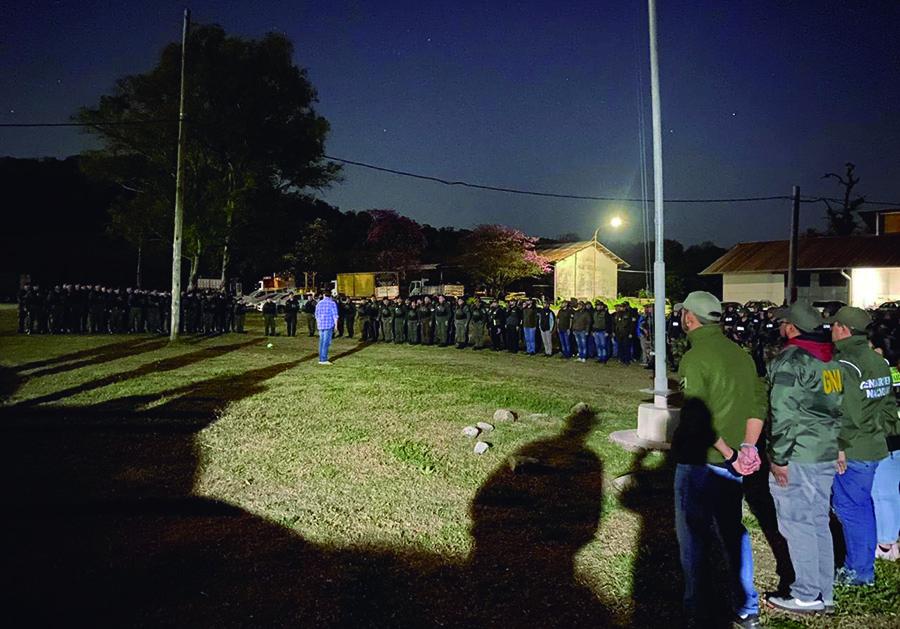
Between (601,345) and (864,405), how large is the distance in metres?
13.0

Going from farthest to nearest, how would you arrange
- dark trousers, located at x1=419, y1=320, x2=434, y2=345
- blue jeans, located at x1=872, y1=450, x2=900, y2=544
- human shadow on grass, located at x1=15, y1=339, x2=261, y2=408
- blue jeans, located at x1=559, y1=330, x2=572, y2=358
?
dark trousers, located at x1=419, y1=320, x2=434, y2=345, blue jeans, located at x1=559, y1=330, x2=572, y2=358, human shadow on grass, located at x1=15, y1=339, x2=261, y2=408, blue jeans, located at x1=872, y1=450, x2=900, y2=544

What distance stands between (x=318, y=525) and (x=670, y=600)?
→ 2962 mm

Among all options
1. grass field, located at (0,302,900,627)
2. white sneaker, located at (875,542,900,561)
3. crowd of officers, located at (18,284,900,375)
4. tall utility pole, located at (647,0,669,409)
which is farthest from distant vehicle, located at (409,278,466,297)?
white sneaker, located at (875,542,900,561)

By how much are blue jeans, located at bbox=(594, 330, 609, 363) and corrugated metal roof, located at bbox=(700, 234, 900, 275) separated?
2710 centimetres

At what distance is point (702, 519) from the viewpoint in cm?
352

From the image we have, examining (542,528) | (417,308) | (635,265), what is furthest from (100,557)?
(635,265)

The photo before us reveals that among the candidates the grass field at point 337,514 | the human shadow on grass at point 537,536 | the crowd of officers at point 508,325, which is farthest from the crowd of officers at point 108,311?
the human shadow on grass at point 537,536

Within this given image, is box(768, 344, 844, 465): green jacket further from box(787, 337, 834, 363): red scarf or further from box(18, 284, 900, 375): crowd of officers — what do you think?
box(18, 284, 900, 375): crowd of officers

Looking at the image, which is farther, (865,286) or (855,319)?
(865,286)

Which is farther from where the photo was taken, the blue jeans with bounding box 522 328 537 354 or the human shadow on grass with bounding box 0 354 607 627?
the blue jeans with bounding box 522 328 537 354

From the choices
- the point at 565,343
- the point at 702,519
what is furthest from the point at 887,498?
the point at 565,343

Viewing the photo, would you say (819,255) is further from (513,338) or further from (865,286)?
(513,338)

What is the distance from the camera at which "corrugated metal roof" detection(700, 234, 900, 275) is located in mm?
35719

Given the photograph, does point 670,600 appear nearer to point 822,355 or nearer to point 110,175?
point 822,355
